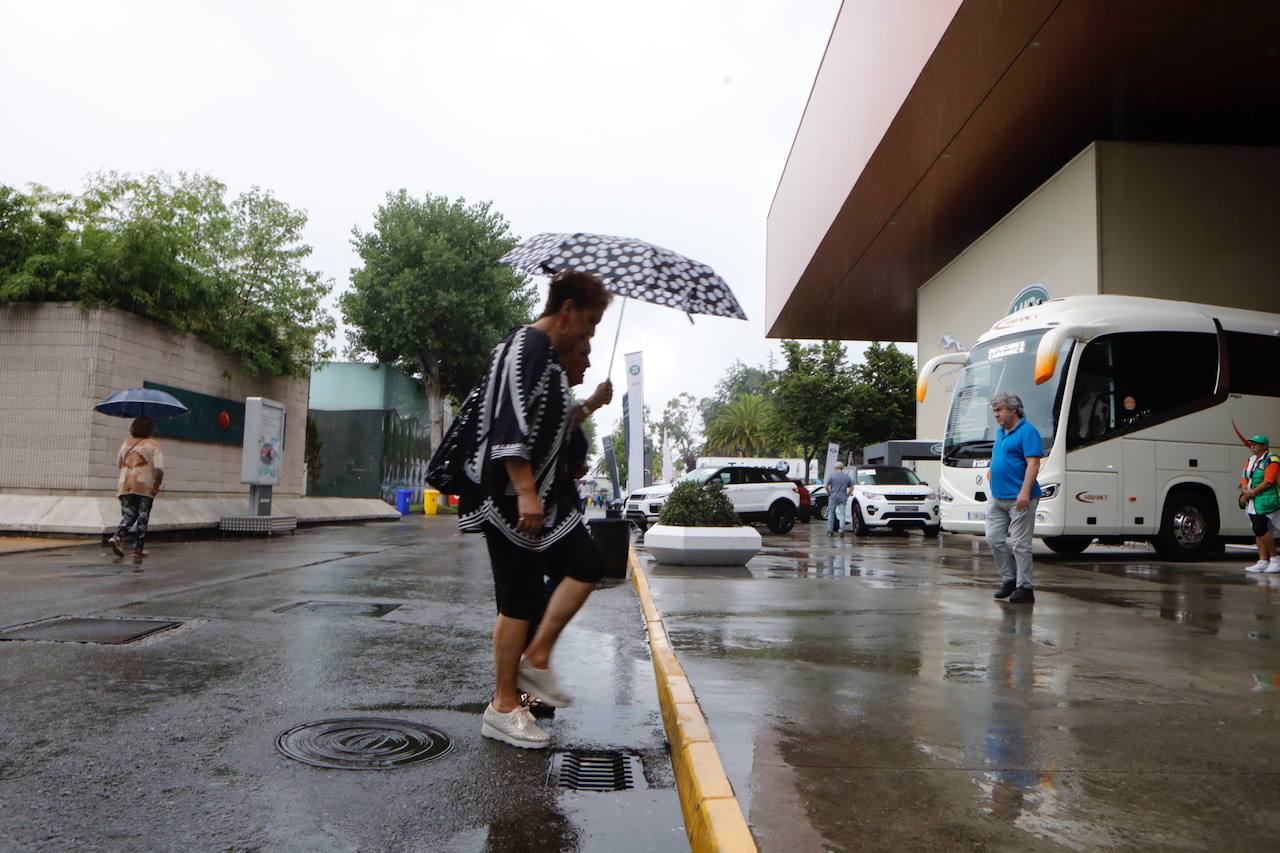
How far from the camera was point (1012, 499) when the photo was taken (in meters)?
7.57

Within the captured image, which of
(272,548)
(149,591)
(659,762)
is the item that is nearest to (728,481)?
(272,548)

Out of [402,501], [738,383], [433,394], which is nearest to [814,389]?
[433,394]

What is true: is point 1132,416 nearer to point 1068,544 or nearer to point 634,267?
point 1068,544

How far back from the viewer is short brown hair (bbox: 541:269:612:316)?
387 cm

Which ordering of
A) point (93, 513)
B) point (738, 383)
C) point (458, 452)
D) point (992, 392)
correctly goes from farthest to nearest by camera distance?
point (738, 383) < point (93, 513) < point (992, 392) < point (458, 452)

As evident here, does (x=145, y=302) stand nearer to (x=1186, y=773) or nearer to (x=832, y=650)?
(x=832, y=650)

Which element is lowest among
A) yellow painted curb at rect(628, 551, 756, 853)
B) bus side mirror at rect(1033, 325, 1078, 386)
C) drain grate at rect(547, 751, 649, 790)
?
→ drain grate at rect(547, 751, 649, 790)

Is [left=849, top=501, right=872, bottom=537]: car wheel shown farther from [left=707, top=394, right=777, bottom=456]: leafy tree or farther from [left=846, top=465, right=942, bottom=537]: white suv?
[left=707, top=394, right=777, bottom=456]: leafy tree

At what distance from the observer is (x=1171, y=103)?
1443cm

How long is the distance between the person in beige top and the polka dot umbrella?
27.3 feet

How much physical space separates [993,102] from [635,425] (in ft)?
25.1

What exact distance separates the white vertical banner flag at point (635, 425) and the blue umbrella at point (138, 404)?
267 inches

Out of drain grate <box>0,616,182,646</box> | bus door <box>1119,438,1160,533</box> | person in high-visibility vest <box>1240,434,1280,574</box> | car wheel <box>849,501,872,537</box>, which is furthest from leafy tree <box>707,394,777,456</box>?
drain grate <box>0,616,182,646</box>

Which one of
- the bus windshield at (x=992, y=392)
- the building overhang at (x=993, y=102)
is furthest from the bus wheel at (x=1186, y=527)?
the building overhang at (x=993, y=102)
